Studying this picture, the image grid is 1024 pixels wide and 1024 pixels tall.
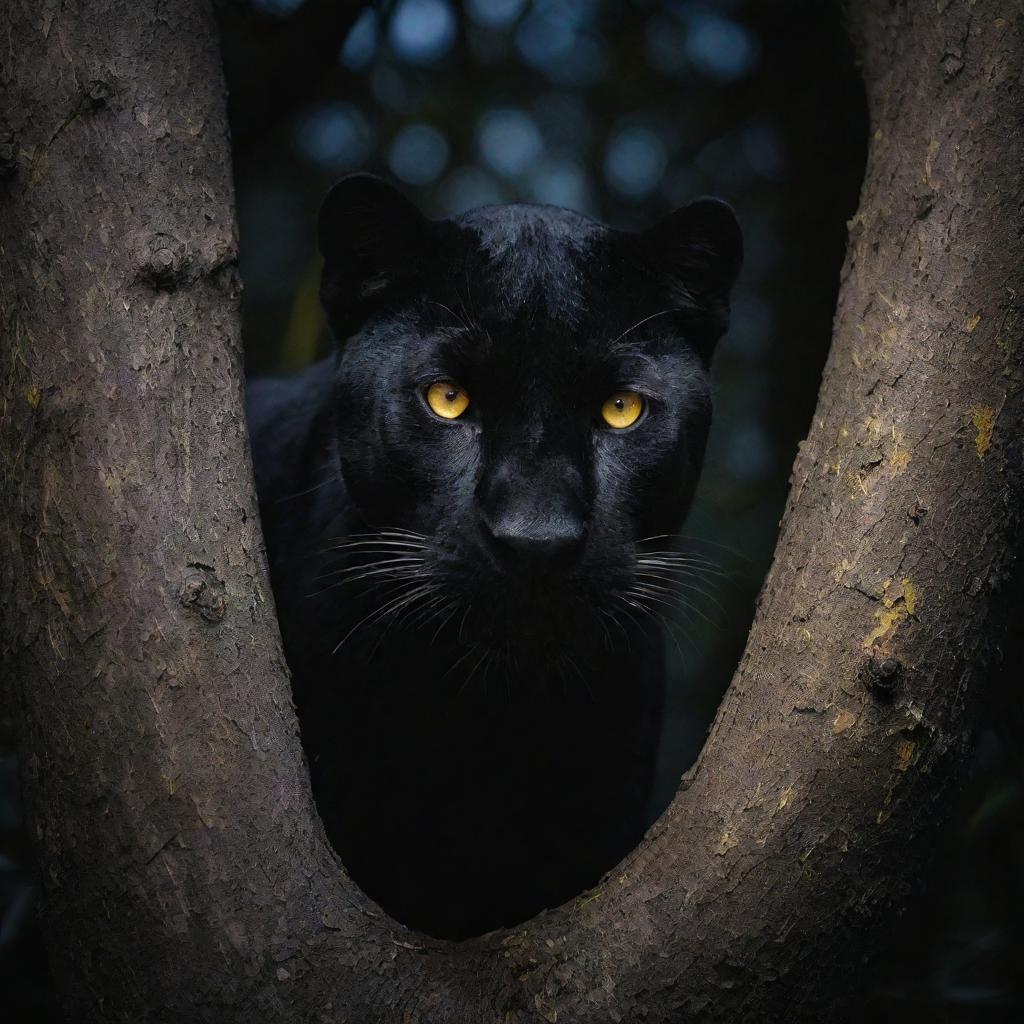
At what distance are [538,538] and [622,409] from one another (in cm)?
44

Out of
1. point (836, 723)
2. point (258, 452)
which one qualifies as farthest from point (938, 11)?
point (258, 452)

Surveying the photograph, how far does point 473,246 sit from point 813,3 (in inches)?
101

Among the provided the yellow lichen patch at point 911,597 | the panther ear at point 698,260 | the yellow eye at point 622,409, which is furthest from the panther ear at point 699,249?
the yellow lichen patch at point 911,597

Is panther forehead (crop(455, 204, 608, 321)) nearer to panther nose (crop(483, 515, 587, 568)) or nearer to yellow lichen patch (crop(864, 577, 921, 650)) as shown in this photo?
panther nose (crop(483, 515, 587, 568))

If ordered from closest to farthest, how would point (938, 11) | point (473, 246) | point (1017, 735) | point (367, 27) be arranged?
point (938, 11) → point (473, 246) → point (1017, 735) → point (367, 27)

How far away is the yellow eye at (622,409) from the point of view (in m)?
1.92

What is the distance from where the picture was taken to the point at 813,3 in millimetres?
3828

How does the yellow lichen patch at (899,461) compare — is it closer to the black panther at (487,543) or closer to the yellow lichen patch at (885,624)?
the yellow lichen patch at (885,624)

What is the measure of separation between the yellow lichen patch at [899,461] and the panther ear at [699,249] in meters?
0.75

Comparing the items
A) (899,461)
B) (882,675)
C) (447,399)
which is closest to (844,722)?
(882,675)

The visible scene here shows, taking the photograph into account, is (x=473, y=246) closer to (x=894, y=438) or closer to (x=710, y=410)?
(x=710, y=410)

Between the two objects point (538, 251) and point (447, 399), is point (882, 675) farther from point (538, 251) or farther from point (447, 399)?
point (538, 251)

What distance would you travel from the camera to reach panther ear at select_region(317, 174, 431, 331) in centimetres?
196

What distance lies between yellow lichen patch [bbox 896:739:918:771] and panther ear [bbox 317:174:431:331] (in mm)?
1255
